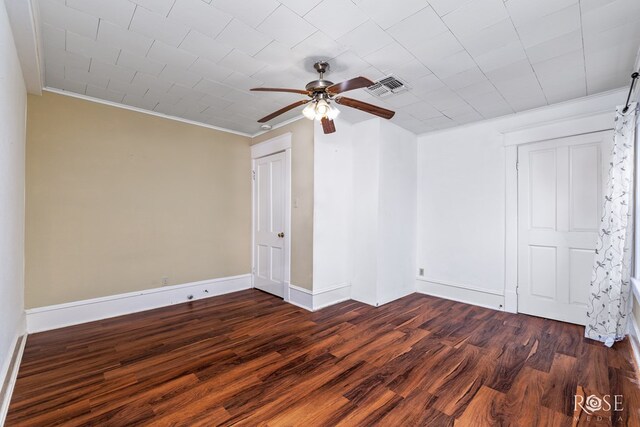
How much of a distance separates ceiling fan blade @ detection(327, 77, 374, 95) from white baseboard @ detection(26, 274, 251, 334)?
3.32 metres

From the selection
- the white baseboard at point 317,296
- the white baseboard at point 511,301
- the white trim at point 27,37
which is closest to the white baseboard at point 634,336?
the white baseboard at point 511,301

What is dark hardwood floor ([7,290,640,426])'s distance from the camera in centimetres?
179

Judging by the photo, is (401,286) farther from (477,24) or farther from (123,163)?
(123,163)

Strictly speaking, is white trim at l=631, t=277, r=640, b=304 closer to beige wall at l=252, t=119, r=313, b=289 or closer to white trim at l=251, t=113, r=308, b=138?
beige wall at l=252, t=119, r=313, b=289

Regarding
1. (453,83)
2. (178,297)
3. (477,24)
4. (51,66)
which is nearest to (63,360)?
(178,297)

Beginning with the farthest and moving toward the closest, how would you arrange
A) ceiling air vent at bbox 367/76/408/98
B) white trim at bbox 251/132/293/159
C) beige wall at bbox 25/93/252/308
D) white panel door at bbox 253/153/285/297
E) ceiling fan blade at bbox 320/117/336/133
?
white panel door at bbox 253/153/285/297
white trim at bbox 251/132/293/159
beige wall at bbox 25/93/252/308
ceiling air vent at bbox 367/76/408/98
ceiling fan blade at bbox 320/117/336/133

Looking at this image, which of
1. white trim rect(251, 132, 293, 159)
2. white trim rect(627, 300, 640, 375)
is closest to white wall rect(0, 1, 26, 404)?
white trim rect(251, 132, 293, 159)

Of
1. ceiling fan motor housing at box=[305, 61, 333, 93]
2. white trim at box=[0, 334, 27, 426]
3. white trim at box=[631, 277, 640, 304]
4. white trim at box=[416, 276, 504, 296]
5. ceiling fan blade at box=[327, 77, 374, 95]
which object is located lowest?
white trim at box=[0, 334, 27, 426]

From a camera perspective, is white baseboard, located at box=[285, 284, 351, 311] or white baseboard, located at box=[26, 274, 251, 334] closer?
white baseboard, located at box=[26, 274, 251, 334]

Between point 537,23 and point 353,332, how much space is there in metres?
3.01

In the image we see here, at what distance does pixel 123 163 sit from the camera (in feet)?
11.6

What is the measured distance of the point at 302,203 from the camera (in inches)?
152

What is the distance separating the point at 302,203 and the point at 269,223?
2.75 ft

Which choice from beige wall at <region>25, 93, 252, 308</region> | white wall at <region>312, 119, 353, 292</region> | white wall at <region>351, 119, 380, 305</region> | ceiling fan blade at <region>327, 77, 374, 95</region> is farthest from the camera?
white wall at <region>351, 119, 380, 305</region>
